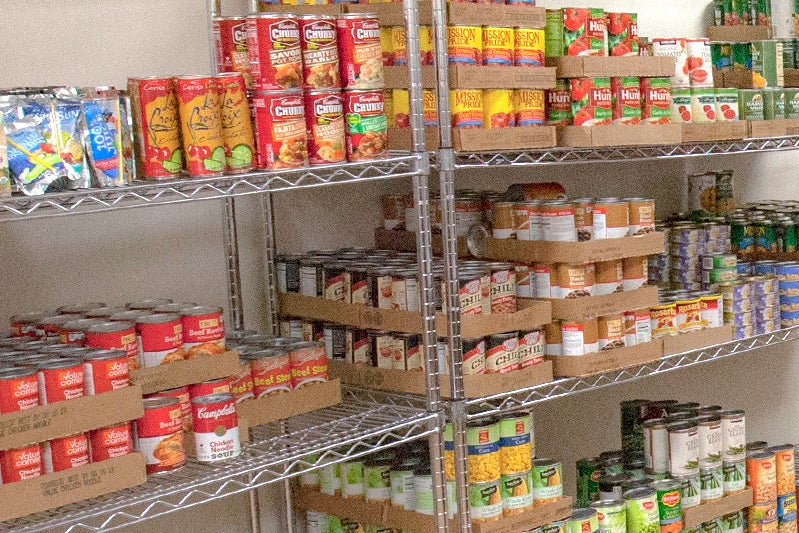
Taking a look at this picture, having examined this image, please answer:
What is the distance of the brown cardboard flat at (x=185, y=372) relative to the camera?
6.61ft

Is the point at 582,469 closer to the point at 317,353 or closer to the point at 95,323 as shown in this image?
the point at 317,353

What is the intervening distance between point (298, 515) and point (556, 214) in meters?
1.03

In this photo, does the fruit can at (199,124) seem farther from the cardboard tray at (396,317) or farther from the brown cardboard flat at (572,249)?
the brown cardboard flat at (572,249)

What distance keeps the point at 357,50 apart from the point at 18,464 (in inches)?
40.5

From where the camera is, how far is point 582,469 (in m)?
2.97

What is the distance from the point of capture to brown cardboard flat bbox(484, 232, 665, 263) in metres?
2.58

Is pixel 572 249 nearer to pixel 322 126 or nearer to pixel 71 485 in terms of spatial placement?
pixel 322 126

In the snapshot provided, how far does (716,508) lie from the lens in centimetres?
295

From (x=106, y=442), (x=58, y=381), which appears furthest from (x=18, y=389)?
(x=106, y=442)

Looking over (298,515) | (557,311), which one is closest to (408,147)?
(557,311)

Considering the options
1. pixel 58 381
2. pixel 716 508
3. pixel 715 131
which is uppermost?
pixel 715 131

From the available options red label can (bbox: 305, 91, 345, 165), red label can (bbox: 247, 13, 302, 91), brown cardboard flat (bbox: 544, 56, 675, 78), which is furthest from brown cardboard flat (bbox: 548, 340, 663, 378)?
red label can (bbox: 247, 13, 302, 91)

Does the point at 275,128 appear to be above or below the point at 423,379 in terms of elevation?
above

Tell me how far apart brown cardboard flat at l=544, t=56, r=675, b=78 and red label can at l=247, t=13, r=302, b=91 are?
2.60 ft
